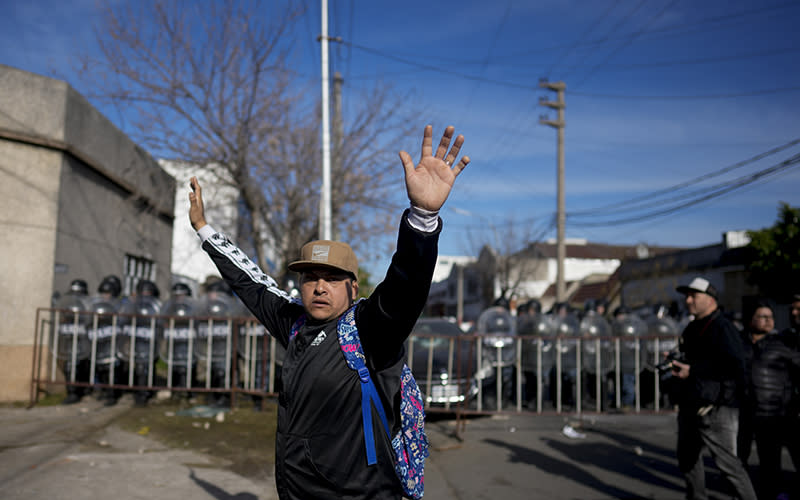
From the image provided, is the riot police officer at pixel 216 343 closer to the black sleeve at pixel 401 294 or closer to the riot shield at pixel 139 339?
the riot shield at pixel 139 339

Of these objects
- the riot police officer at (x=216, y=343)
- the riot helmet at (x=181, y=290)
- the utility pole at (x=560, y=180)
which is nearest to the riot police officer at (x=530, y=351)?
the riot police officer at (x=216, y=343)

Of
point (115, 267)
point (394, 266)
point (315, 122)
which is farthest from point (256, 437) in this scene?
point (315, 122)

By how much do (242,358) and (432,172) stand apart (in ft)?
26.9

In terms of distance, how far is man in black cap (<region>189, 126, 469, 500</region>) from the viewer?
207 centimetres

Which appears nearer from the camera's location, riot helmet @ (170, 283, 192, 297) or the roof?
riot helmet @ (170, 283, 192, 297)

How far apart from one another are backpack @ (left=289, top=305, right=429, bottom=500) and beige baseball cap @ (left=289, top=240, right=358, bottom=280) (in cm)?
22

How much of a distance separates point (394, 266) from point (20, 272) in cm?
952

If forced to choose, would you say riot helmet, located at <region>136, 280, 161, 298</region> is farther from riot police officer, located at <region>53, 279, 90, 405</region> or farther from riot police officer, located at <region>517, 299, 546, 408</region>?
riot police officer, located at <region>517, 299, 546, 408</region>

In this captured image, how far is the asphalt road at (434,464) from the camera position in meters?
5.46

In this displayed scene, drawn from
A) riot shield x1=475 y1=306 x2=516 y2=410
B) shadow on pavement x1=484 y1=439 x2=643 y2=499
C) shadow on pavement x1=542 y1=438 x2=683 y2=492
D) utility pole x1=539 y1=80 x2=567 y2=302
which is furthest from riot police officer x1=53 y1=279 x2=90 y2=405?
utility pole x1=539 y1=80 x2=567 y2=302

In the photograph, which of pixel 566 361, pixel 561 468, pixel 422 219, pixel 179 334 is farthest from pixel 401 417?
pixel 566 361

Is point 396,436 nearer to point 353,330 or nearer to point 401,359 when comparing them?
point 401,359

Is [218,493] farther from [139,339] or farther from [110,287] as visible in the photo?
[110,287]

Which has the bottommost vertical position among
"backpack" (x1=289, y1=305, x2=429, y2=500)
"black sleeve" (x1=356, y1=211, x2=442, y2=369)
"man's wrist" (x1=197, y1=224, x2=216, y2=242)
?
"backpack" (x1=289, y1=305, x2=429, y2=500)
